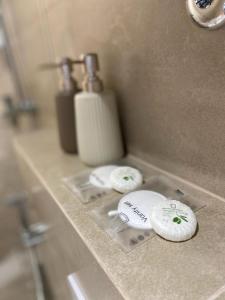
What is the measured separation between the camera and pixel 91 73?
467mm

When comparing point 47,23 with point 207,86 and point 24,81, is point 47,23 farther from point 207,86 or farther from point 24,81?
point 207,86

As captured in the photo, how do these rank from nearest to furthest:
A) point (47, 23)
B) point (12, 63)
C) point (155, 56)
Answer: point (155, 56)
point (47, 23)
point (12, 63)

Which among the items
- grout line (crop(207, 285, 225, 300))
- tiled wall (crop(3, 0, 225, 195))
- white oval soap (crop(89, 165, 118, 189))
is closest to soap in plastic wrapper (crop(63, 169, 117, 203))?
white oval soap (crop(89, 165, 118, 189))

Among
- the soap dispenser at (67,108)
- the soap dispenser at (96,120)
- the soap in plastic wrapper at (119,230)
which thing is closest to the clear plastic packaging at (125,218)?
the soap in plastic wrapper at (119,230)

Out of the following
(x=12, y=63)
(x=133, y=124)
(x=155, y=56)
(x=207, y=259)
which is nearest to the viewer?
(x=207, y=259)

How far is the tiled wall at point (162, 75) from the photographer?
0.33 m

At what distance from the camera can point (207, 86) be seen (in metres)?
0.32

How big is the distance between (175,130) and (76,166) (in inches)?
8.8

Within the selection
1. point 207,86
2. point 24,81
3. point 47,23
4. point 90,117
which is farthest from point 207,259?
point 24,81

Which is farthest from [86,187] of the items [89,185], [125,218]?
[125,218]

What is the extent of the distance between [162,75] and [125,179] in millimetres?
169

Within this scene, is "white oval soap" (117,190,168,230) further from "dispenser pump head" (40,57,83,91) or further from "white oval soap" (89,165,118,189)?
"dispenser pump head" (40,57,83,91)

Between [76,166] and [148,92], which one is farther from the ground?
[148,92]

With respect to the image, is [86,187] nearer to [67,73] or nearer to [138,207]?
[138,207]
